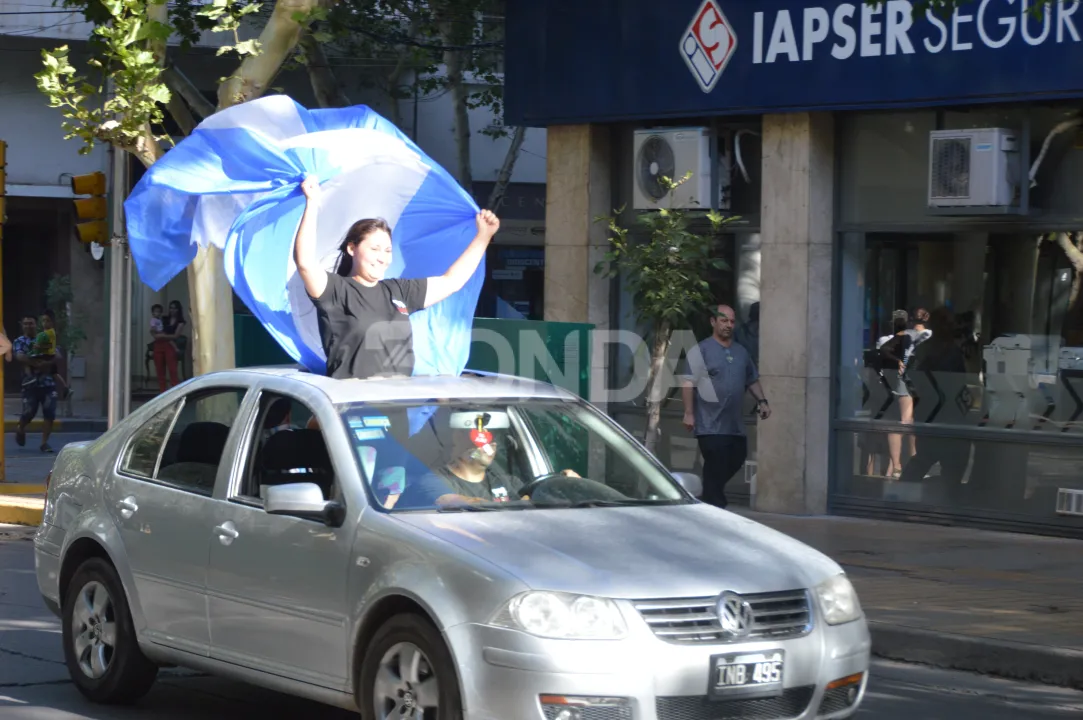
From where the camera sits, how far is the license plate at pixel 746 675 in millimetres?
5289

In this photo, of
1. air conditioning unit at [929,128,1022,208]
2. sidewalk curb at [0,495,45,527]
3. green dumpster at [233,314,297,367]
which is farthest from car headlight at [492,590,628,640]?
green dumpster at [233,314,297,367]

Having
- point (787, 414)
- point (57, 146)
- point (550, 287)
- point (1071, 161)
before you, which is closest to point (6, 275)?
point (57, 146)

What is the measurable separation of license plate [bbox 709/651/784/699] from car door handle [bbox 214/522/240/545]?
2.06m

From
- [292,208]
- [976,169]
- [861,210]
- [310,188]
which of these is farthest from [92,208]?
[310,188]

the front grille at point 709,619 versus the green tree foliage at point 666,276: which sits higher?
the green tree foliage at point 666,276

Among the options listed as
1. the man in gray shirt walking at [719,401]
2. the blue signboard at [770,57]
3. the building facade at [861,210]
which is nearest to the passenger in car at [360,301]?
the man in gray shirt walking at [719,401]

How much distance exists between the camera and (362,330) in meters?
7.10

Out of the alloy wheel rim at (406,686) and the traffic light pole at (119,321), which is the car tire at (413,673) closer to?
the alloy wheel rim at (406,686)

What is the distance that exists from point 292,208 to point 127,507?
1.93 metres

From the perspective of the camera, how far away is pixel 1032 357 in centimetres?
1324

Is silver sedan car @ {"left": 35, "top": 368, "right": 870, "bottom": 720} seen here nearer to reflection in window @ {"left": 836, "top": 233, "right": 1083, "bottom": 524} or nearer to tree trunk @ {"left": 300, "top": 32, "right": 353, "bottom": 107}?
reflection in window @ {"left": 836, "top": 233, "right": 1083, "bottom": 524}

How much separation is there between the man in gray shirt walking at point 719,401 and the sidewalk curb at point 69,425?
47.6 feet

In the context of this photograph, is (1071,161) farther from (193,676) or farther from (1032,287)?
(193,676)

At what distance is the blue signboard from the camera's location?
12695mm
